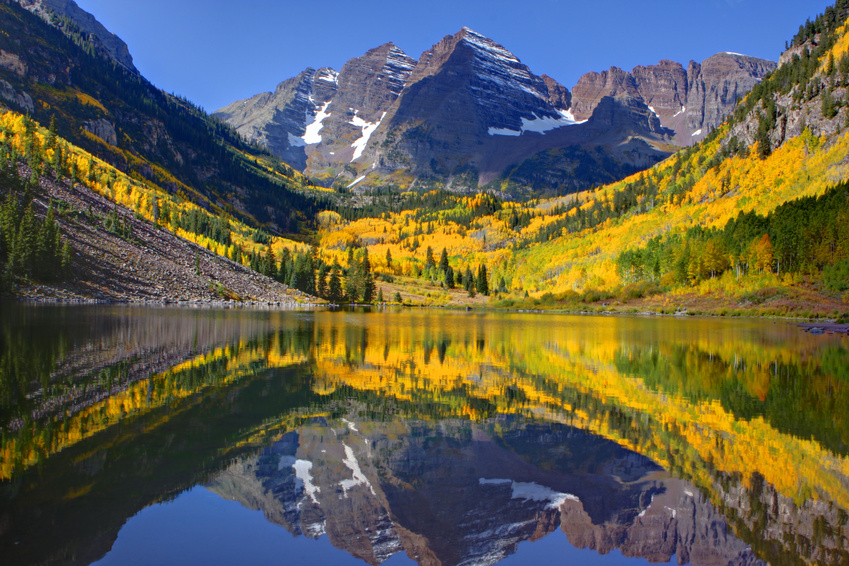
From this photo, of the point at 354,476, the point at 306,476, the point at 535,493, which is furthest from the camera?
the point at 354,476

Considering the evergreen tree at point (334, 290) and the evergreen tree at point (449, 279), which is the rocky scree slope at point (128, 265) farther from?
the evergreen tree at point (449, 279)

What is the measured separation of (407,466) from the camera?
40.7 feet

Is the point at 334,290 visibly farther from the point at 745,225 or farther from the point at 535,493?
the point at 535,493

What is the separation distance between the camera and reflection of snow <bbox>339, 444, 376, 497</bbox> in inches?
444

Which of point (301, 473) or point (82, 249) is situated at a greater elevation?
point (82, 249)

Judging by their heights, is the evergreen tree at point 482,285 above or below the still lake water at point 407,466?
above

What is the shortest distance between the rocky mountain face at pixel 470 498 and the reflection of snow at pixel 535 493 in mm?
21

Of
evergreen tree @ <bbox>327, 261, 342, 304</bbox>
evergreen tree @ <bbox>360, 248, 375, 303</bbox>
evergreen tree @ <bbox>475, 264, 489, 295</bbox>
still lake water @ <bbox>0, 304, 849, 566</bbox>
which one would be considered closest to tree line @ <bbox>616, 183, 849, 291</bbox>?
evergreen tree @ <bbox>475, 264, 489, 295</bbox>

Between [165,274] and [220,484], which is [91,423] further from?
[165,274]

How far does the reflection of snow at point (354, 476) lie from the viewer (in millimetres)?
11281

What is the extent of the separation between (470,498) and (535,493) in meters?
1.43

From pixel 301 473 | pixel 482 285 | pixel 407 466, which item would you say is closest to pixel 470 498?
pixel 407 466

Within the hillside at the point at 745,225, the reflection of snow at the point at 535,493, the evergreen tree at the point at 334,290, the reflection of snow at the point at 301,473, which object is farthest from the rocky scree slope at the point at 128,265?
the reflection of snow at the point at 535,493

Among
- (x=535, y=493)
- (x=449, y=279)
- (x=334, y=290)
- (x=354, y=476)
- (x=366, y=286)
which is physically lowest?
(x=535, y=493)
